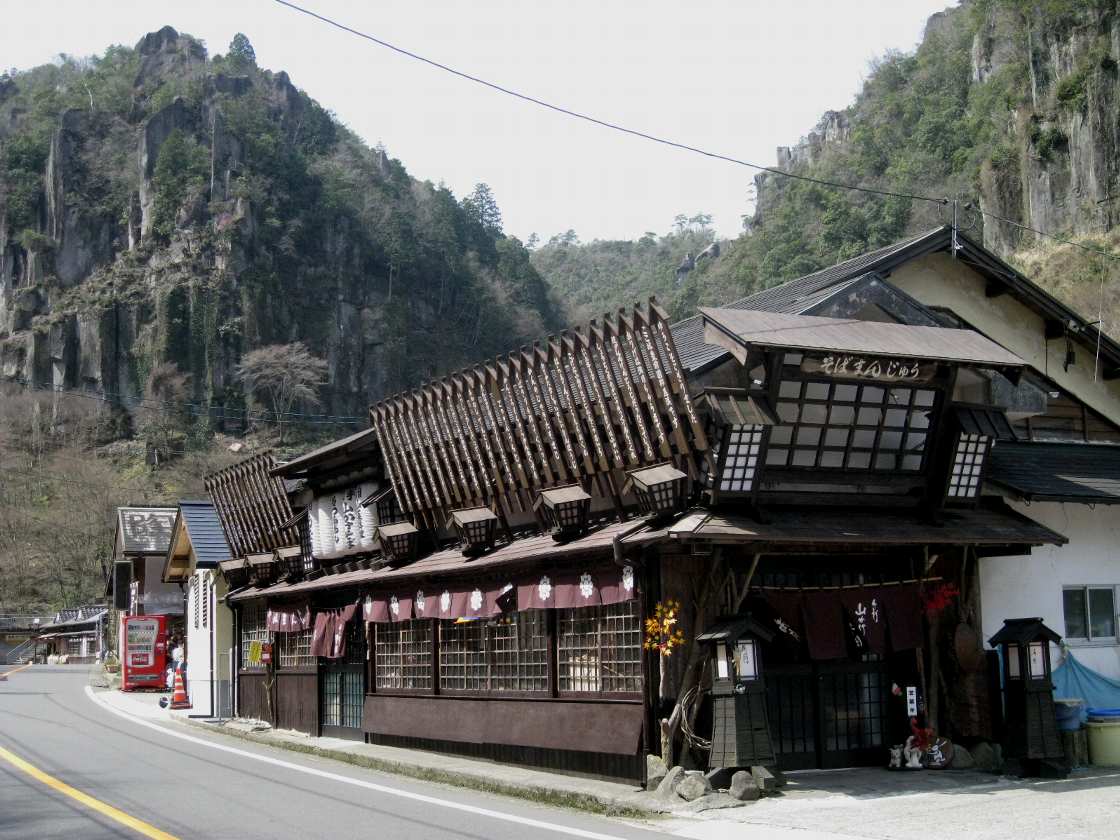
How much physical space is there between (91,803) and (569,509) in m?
6.60

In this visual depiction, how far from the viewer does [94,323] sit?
365 feet

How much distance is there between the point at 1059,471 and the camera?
665 inches

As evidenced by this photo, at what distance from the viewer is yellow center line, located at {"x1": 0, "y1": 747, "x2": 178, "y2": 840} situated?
37.0ft

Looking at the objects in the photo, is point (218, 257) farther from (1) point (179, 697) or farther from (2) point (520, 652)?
(2) point (520, 652)

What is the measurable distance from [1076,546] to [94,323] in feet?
354

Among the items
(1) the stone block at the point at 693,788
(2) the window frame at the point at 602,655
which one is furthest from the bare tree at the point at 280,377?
(1) the stone block at the point at 693,788

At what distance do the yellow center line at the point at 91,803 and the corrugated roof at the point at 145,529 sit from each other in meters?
26.7

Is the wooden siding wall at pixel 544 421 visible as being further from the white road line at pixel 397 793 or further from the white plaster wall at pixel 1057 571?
the white plaster wall at pixel 1057 571

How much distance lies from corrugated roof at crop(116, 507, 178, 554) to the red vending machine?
3.61 m

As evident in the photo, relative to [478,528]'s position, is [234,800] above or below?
below

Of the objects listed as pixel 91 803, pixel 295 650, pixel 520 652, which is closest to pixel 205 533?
pixel 295 650

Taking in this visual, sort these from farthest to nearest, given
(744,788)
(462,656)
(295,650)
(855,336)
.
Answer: (295,650) → (462,656) → (855,336) → (744,788)

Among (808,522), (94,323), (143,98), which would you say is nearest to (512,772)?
(808,522)

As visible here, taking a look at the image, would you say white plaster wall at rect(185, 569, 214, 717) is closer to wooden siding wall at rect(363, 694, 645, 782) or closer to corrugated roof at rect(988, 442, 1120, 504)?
wooden siding wall at rect(363, 694, 645, 782)
